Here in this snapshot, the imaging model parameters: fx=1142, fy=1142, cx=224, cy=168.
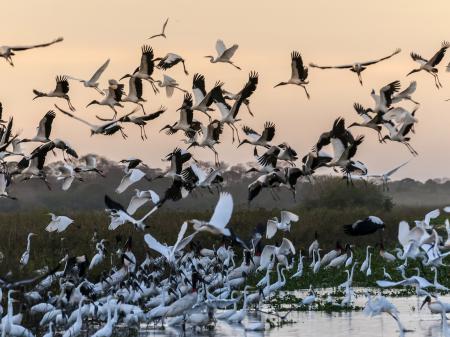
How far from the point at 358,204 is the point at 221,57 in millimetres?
29506

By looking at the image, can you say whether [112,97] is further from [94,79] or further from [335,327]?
[335,327]

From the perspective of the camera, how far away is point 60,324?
51.7ft

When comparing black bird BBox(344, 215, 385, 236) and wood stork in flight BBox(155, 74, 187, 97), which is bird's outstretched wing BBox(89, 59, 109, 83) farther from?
black bird BBox(344, 215, 385, 236)

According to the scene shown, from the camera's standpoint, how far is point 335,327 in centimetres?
1703

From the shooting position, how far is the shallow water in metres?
16.4

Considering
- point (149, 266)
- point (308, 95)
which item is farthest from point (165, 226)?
point (308, 95)

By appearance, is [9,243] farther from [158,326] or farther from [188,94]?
[158,326]

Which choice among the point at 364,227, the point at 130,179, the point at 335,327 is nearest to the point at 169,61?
the point at 130,179

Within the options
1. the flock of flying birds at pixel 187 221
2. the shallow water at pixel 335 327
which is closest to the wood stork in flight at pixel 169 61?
the flock of flying birds at pixel 187 221

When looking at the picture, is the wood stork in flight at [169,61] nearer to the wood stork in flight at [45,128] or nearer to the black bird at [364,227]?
the wood stork in flight at [45,128]

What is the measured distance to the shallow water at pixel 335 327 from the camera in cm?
1644

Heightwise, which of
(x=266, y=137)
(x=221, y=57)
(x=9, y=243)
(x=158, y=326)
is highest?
(x=221, y=57)

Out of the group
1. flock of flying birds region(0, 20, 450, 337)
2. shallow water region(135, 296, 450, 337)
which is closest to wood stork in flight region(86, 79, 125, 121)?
flock of flying birds region(0, 20, 450, 337)

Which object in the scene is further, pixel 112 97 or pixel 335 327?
pixel 112 97
